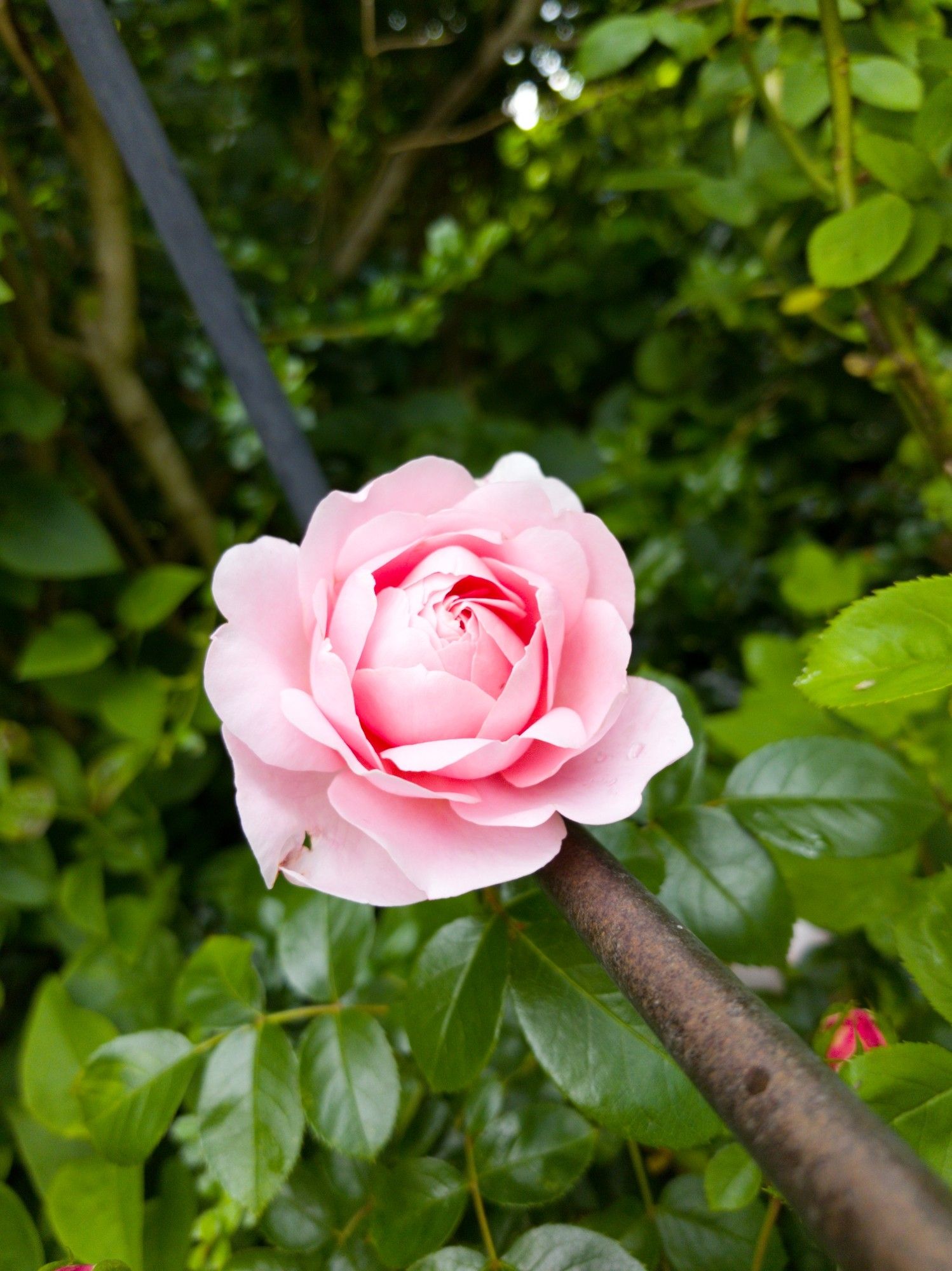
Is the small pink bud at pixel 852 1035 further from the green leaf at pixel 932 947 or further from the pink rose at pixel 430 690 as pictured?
the pink rose at pixel 430 690

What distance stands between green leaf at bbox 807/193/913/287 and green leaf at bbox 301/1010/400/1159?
20.7 inches

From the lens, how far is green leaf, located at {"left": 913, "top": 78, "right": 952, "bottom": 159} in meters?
0.51

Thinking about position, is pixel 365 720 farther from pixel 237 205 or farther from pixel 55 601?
pixel 237 205

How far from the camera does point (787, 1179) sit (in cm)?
21

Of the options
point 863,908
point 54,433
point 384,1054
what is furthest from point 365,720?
point 54,433

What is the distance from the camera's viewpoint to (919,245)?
1.84 ft

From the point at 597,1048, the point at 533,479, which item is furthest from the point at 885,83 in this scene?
the point at 597,1048

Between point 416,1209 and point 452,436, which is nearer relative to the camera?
point 416,1209

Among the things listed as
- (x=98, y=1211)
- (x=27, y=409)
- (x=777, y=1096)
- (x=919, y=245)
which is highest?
(x=27, y=409)

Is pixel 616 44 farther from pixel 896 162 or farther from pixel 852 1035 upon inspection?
pixel 852 1035

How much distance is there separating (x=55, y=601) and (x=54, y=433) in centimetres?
17

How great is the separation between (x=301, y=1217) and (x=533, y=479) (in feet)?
1.32

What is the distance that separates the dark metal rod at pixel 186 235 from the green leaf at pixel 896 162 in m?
0.40

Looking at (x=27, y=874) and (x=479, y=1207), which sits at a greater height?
(x=27, y=874)
